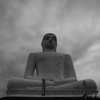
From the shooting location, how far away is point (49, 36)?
9.79 m

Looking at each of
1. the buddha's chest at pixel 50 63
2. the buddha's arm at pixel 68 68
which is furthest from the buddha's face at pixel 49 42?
the buddha's arm at pixel 68 68

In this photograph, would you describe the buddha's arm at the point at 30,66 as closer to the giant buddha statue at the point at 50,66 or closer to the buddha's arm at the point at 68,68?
the giant buddha statue at the point at 50,66

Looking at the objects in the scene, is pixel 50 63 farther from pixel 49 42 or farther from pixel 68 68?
pixel 49 42

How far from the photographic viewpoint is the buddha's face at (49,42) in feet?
31.9

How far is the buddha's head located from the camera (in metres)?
9.73

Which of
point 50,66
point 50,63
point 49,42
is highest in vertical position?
point 49,42

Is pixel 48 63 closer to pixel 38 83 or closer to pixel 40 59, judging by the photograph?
pixel 40 59

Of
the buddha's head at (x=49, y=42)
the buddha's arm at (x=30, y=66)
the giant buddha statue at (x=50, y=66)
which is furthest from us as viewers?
the buddha's head at (x=49, y=42)

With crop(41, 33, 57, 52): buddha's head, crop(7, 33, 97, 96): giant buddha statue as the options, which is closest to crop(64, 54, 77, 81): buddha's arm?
crop(7, 33, 97, 96): giant buddha statue

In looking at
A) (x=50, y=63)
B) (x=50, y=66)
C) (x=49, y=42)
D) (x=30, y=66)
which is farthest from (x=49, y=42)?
(x=30, y=66)

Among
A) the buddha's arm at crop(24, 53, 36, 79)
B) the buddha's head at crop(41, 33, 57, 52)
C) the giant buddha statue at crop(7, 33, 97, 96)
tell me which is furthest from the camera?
the buddha's head at crop(41, 33, 57, 52)

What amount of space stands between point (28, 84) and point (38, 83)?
38 cm

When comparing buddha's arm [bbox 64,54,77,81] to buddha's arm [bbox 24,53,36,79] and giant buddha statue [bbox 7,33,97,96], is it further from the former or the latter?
buddha's arm [bbox 24,53,36,79]

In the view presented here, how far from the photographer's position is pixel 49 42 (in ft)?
31.9
